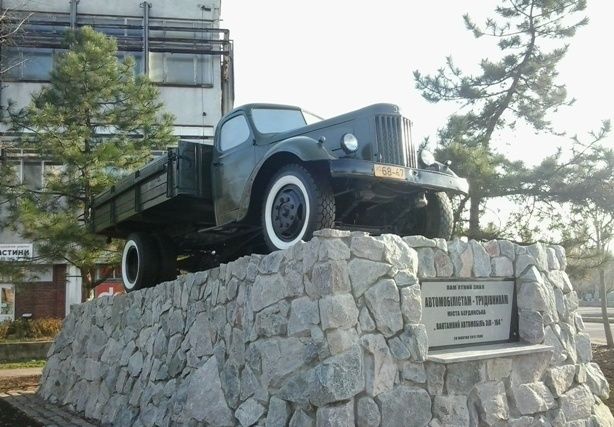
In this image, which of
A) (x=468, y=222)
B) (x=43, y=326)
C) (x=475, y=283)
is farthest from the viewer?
(x=43, y=326)

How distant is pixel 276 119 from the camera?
7453mm

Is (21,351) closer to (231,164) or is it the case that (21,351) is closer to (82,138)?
(82,138)

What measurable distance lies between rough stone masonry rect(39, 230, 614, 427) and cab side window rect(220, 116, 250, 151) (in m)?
1.60

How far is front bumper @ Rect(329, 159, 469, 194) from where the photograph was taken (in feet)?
18.0

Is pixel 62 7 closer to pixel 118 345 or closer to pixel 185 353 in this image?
pixel 118 345

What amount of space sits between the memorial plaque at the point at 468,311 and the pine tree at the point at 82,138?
32.2ft

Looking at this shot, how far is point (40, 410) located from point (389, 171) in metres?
6.04

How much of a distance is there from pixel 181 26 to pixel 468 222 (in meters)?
18.8

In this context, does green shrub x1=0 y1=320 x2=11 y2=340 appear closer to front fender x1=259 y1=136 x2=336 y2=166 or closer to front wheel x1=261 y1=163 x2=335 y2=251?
front wheel x1=261 y1=163 x2=335 y2=251

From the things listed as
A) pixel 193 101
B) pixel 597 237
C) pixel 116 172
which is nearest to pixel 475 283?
pixel 597 237

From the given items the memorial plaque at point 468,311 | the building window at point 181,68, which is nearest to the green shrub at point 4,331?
the building window at point 181,68

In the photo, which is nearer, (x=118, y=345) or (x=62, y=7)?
(x=118, y=345)

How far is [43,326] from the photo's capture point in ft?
61.8

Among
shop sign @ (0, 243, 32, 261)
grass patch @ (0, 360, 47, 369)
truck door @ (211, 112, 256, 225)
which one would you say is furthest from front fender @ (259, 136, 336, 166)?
grass patch @ (0, 360, 47, 369)
